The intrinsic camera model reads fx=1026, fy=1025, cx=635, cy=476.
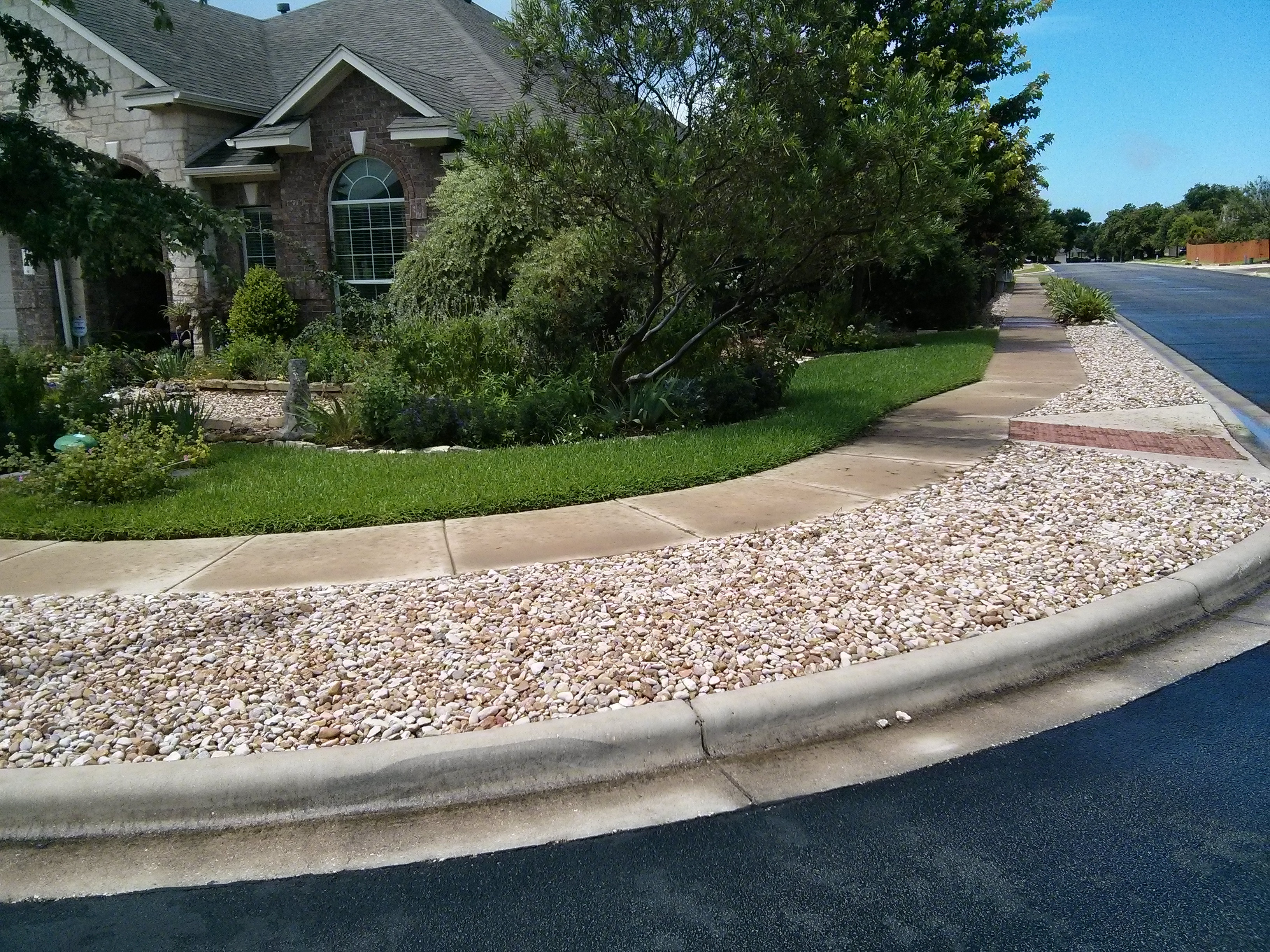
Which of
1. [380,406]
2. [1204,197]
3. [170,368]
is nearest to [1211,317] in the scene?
[380,406]

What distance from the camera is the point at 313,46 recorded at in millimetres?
23062

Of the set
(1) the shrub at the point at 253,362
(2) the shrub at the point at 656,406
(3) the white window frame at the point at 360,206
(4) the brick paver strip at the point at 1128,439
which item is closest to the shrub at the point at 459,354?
(2) the shrub at the point at 656,406

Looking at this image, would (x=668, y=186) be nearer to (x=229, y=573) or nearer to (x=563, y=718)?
(x=229, y=573)

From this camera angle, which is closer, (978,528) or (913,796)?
(913,796)

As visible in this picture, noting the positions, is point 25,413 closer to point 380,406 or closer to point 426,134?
point 380,406

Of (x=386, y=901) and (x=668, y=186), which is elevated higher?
(x=668, y=186)

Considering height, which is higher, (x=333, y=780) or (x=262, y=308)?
(x=262, y=308)

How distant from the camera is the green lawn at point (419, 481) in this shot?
7.20 m

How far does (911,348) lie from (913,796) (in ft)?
51.9

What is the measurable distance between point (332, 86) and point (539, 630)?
15637 millimetres

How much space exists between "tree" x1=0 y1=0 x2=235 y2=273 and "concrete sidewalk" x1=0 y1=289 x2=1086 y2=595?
355cm

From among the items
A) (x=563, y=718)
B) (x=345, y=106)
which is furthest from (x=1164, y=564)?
(x=345, y=106)

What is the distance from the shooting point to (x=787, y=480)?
8.32m

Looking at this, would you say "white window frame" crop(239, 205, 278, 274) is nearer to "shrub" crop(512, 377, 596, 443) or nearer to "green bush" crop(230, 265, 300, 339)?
"green bush" crop(230, 265, 300, 339)
